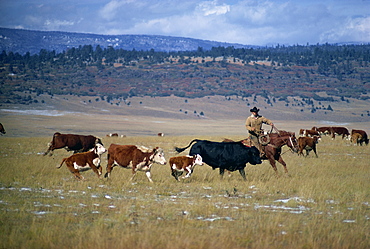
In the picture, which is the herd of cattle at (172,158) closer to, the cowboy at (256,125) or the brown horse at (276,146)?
the cowboy at (256,125)

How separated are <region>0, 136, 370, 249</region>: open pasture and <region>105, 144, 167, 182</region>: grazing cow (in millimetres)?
486

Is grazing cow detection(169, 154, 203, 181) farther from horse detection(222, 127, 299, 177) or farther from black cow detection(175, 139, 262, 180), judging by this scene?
horse detection(222, 127, 299, 177)

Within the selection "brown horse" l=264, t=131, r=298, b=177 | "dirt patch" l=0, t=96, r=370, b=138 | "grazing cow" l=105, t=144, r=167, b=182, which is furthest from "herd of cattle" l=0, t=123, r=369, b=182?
"dirt patch" l=0, t=96, r=370, b=138

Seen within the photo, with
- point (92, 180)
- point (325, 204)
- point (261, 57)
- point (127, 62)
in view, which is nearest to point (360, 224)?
point (325, 204)

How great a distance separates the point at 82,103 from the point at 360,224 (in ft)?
280

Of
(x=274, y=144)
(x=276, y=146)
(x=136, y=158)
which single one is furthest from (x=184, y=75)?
(x=136, y=158)

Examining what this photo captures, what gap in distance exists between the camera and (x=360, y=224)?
337 inches

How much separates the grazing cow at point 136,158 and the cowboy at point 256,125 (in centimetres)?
302

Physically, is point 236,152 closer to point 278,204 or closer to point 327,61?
point 278,204

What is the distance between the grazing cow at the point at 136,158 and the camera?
13445 millimetres

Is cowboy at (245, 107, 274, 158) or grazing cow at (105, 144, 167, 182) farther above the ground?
cowboy at (245, 107, 274, 158)

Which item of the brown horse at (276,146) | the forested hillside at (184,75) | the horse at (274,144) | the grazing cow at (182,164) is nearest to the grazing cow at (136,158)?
the grazing cow at (182,164)

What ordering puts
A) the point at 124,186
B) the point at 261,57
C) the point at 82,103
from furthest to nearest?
the point at 261,57 < the point at 82,103 < the point at 124,186

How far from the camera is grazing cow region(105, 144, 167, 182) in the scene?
13.4 meters
